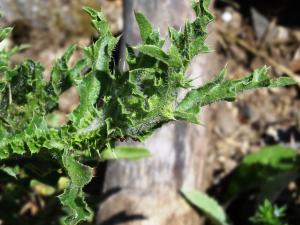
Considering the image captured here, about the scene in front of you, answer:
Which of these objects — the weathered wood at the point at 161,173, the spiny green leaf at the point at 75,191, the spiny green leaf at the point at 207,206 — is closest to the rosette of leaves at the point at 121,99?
the spiny green leaf at the point at 75,191

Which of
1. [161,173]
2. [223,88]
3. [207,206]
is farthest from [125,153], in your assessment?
[207,206]

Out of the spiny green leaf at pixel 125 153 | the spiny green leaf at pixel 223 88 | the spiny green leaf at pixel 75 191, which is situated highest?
the spiny green leaf at pixel 223 88

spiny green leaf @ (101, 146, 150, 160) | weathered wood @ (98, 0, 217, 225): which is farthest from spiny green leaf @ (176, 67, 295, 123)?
weathered wood @ (98, 0, 217, 225)

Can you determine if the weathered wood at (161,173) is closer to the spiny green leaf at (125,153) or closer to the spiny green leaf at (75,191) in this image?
the spiny green leaf at (125,153)

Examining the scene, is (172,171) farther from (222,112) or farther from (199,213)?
(222,112)

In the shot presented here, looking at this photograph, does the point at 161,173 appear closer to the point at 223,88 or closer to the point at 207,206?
the point at 207,206

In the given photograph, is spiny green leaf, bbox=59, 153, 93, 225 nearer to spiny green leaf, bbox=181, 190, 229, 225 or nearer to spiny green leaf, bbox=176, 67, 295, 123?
spiny green leaf, bbox=176, 67, 295, 123
